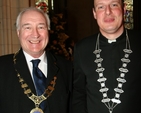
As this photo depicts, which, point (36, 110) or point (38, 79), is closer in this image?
point (36, 110)

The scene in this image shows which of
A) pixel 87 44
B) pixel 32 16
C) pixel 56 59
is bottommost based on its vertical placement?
pixel 56 59

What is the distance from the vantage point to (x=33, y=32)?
8.64ft

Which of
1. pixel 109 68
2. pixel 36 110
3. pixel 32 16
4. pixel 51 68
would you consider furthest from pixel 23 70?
pixel 109 68

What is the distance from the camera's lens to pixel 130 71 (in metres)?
2.61

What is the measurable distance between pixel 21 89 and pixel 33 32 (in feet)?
1.86

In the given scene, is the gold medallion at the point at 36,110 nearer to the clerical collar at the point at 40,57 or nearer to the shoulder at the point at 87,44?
the clerical collar at the point at 40,57

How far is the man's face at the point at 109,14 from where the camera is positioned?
99.8 inches

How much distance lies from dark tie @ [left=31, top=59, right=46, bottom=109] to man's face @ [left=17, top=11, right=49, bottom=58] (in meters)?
0.12

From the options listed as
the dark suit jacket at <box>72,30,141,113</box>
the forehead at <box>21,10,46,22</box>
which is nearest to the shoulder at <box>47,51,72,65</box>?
the dark suit jacket at <box>72,30,141,113</box>

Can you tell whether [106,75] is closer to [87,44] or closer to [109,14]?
[87,44]

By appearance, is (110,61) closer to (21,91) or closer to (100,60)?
(100,60)

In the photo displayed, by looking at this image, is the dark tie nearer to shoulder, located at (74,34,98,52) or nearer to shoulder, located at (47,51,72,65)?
shoulder, located at (47,51,72,65)

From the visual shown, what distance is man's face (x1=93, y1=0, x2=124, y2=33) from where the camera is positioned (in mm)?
2535

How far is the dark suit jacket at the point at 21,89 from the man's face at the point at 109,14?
65 cm
